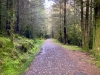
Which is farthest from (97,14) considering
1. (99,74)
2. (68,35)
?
(68,35)

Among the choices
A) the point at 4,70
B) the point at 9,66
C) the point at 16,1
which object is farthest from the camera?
the point at 16,1

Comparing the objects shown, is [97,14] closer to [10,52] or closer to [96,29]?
[96,29]

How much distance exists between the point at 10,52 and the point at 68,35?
22.3 meters

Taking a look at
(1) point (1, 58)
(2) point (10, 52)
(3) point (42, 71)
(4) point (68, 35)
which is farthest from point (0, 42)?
(4) point (68, 35)

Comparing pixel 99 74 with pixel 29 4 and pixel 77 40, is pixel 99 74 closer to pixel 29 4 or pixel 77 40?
pixel 77 40

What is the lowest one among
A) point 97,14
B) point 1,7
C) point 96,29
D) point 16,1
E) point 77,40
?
point 77,40

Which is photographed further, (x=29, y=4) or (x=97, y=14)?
(x=29, y=4)

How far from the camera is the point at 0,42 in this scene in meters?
12.2

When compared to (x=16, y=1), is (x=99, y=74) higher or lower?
lower

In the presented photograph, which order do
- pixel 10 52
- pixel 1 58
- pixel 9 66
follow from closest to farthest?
pixel 9 66, pixel 1 58, pixel 10 52

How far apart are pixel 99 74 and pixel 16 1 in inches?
976

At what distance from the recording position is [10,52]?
12.0 metres

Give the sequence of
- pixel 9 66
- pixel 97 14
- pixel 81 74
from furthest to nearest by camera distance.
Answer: pixel 97 14, pixel 9 66, pixel 81 74

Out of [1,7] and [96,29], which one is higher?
[1,7]
